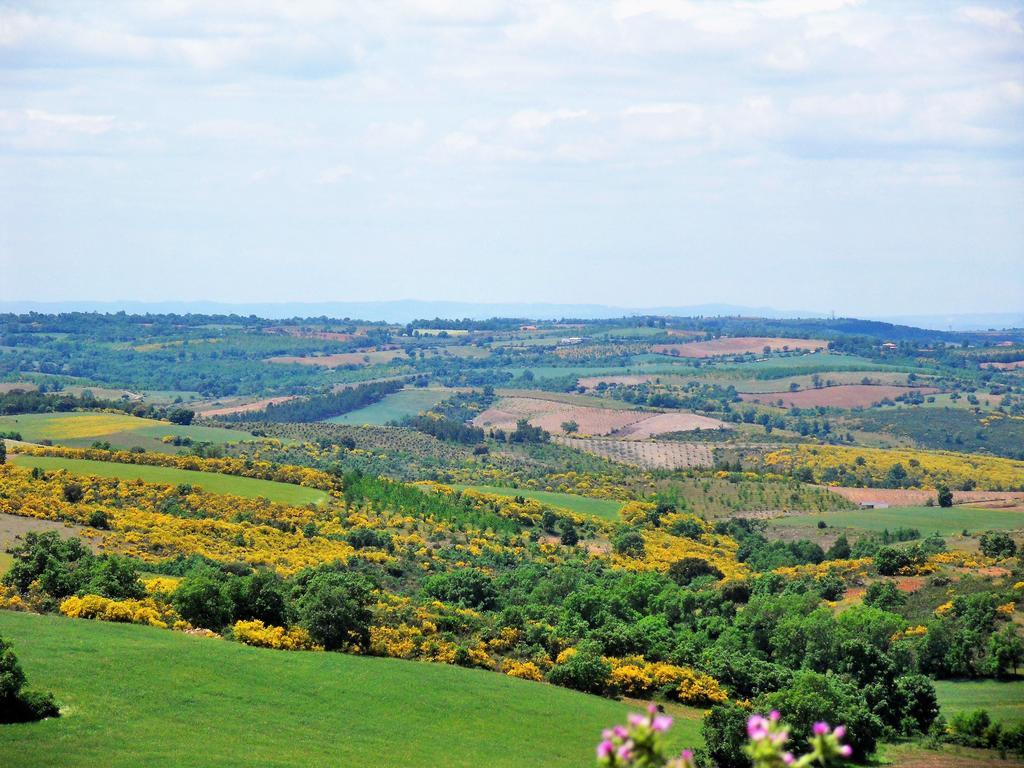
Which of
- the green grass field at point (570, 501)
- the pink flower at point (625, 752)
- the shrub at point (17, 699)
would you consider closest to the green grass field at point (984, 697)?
the shrub at point (17, 699)

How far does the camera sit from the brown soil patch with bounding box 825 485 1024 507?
12738cm

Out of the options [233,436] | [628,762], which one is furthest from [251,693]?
[233,436]

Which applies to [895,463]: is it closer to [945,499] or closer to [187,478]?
[945,499]

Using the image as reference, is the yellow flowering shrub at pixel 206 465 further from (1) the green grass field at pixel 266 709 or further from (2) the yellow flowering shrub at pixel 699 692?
(1) the green grass field at pixel 266 709

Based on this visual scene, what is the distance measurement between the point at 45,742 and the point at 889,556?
62.3m

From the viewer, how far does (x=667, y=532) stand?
112188 mm

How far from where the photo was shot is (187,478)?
4013 inches

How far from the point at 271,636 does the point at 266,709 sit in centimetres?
889

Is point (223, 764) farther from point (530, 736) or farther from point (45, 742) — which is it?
point (530, 736)

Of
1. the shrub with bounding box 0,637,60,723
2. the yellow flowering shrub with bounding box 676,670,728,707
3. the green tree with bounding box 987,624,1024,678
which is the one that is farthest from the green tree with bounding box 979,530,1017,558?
the shrub with bounding box 0,637,60,723

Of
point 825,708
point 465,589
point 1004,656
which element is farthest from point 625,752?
point 465,589

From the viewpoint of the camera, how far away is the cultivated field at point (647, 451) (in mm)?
167625

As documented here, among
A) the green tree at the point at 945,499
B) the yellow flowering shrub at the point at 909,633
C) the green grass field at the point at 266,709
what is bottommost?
the green tree at the point at 945,499

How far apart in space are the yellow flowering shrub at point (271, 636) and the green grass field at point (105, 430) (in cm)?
7591
